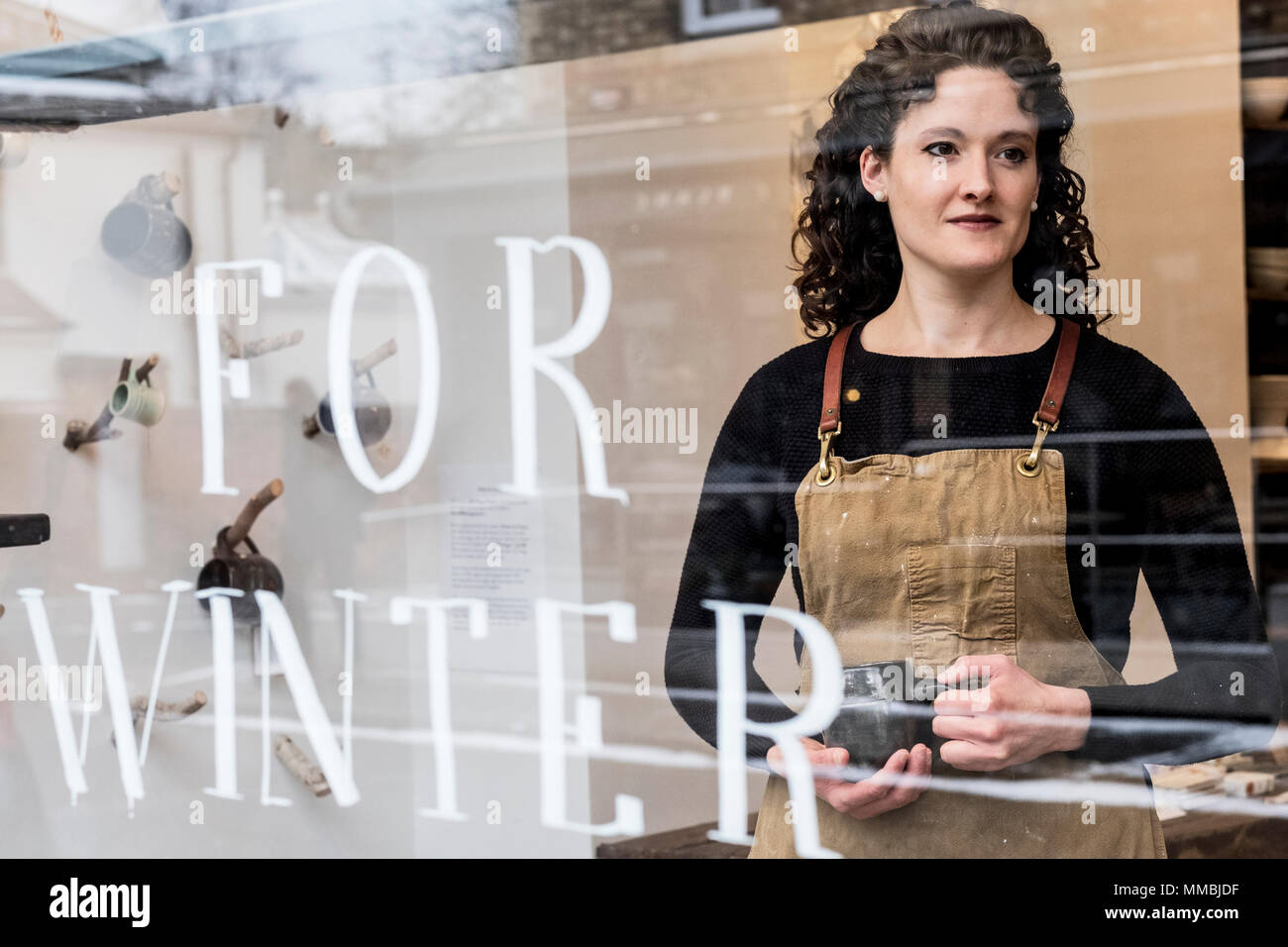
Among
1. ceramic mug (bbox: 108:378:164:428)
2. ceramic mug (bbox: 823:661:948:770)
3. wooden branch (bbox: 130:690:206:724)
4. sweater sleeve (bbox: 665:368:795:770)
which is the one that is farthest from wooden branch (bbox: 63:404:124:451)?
ceramic mug (bbox: 823:661:948:770)

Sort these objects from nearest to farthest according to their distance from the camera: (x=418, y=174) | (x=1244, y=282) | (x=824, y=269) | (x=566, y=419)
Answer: (x=824, y=269)
(x=1244, y=282)
(x=566, y=419)
(x=418, y=174)

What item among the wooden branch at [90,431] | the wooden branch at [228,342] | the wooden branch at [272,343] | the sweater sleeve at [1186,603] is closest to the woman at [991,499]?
the sweater sleeve at [1186,603]

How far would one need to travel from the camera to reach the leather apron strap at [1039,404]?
5.05 feet

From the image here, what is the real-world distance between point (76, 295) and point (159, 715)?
2.68ft

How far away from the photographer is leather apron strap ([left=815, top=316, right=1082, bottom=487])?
1539mm

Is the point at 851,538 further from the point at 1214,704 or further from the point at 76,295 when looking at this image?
the point at 76,295

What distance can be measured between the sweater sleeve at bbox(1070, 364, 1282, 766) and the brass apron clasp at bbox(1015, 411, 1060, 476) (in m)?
0.10

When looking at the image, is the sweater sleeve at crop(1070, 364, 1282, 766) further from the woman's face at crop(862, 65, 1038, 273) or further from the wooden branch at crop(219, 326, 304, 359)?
the wooden branch at crop(219, 326, 304, 359)

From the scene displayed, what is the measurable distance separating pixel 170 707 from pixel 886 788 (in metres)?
1.47

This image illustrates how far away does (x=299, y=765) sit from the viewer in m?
2.38

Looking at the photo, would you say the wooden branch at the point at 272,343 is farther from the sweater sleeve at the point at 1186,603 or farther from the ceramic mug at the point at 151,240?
the sweater sleeve at the point at 1186,603

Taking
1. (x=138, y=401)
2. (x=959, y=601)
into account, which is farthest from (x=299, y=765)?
(x=959, y=601)

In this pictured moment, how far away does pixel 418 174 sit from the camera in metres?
2.35
